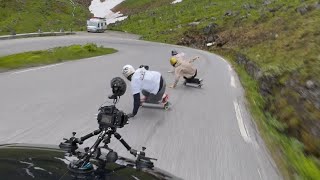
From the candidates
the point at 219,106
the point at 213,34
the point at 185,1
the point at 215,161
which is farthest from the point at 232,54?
the point at 185,1

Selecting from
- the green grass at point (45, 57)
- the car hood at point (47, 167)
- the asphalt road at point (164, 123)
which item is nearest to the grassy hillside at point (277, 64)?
the asphalt road at point (164, 123)

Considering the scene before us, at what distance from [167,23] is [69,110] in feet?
206

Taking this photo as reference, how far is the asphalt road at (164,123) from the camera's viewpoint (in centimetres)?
848

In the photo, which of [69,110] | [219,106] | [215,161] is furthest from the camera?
[219,106]

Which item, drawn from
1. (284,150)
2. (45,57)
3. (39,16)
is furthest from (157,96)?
(39,16)

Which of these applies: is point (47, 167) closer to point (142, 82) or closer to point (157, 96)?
point (142, 82)

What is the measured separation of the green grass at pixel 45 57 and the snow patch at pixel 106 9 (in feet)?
199

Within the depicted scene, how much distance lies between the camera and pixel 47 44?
39.8 metres

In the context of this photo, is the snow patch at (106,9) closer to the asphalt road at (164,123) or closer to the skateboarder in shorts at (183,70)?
the skateboarder in shorts at (183,70)

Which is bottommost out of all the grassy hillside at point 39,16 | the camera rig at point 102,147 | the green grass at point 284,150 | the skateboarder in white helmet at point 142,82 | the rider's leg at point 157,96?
the grassy hillside at point 39,16

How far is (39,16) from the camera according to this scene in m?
84.4

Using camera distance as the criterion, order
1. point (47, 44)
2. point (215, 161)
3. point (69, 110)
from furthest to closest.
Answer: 1. point (47, 44)
2. point (69, 110)
3. point (215, 161)

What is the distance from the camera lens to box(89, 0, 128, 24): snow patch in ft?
320

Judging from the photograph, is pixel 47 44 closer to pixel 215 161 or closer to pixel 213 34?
pixel 213 34
